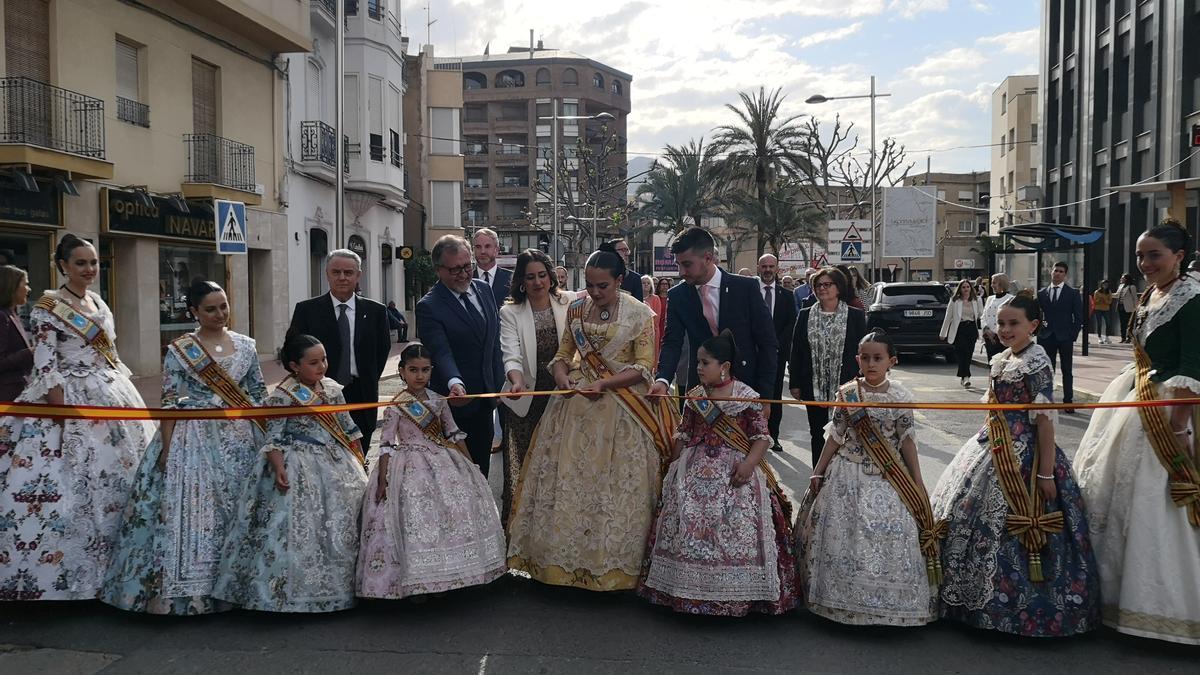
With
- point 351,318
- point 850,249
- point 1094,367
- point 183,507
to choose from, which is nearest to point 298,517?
point 183,507

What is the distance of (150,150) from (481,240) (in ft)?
40.6

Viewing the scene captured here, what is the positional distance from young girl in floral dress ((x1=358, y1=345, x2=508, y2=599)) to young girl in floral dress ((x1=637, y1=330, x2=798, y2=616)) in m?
0.89

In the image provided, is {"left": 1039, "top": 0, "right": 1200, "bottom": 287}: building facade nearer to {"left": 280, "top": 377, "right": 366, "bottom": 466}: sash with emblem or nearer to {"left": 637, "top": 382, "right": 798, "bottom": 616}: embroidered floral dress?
{"left": 637, "top": 382, "right": 798, "bottom": 616}: embroidered floral dress

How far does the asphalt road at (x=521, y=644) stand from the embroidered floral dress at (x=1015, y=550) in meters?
0.12

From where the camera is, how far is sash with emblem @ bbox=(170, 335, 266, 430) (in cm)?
517

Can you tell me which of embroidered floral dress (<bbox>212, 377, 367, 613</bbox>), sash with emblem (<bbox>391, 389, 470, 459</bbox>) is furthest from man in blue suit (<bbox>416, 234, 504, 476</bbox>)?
embroidered floral dress (<bbox>212, 377, 367, 613</bbox>)

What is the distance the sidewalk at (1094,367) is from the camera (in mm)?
14091

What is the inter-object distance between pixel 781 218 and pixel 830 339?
131ft

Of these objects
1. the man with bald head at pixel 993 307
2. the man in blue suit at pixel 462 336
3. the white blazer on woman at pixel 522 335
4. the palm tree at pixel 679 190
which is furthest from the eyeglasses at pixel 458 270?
the palm tree at pixel 679 190

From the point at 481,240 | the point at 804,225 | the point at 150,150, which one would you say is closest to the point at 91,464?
the point at 481,240

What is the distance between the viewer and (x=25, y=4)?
1484 cm

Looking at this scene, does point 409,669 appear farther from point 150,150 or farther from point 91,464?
point 150,150

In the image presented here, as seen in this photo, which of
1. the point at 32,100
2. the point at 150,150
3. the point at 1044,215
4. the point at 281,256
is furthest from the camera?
the point at 1044,215

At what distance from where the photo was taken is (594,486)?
16.8 feet
